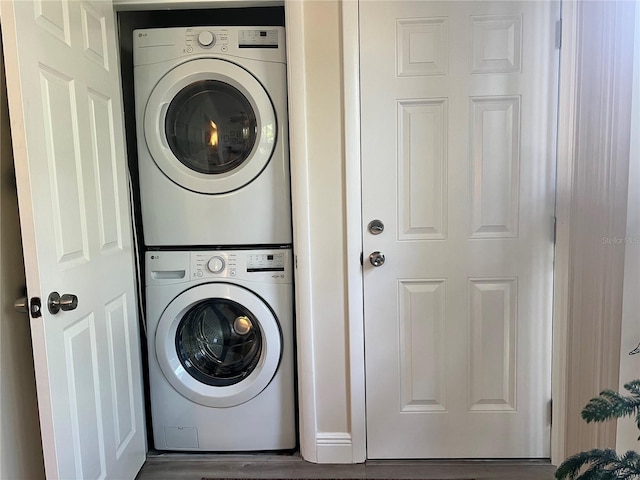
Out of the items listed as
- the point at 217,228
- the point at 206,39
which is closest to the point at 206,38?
the point at 206,39

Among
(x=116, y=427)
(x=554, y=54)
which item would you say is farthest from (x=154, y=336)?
(x=554, y=54)

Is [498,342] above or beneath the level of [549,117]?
beneath

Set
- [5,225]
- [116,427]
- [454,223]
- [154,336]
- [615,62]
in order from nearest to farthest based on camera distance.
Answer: [5,225] → [615,62] → [116,427] → [454,223] → [154,336]

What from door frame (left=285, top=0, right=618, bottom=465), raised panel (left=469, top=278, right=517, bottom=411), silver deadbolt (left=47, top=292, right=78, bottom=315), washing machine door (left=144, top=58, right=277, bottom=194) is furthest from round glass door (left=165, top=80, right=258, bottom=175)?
raised panel (left=469, top=278, right=517, bottom=411)

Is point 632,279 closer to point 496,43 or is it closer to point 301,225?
point 496,43

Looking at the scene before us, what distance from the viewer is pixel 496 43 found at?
1.60m

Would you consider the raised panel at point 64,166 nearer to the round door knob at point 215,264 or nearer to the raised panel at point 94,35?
the raised panel at point 94,35

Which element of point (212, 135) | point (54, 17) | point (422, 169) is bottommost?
point (422, 169)

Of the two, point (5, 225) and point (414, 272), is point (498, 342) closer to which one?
point (414, 272)

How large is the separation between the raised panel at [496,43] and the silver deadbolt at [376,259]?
78 centimetres

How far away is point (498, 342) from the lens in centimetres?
171

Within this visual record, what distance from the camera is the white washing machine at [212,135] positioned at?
1.66 meters

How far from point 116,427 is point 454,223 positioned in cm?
146

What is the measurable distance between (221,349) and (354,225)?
80cm
